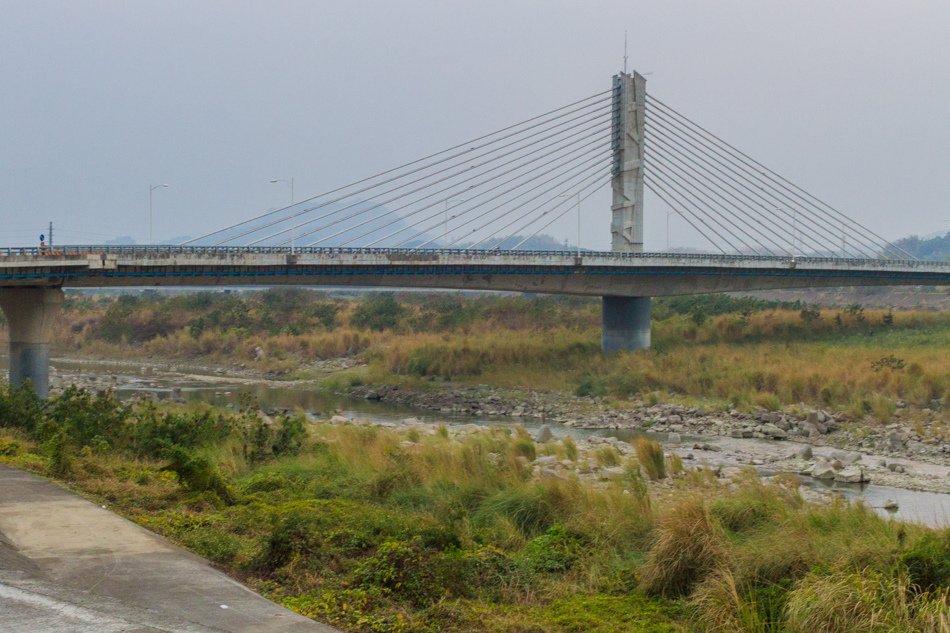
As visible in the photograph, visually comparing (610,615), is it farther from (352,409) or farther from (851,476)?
(352,409)

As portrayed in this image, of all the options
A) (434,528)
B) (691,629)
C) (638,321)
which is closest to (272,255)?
(638,321)

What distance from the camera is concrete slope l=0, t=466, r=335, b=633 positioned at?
347 inches

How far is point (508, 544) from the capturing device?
13.4m

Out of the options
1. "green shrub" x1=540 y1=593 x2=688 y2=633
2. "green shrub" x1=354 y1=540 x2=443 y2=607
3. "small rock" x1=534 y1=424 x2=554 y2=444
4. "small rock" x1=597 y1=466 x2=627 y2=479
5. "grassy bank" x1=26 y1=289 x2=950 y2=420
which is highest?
"grassy bank" x1=26 y1=289 x2=950 y2=420

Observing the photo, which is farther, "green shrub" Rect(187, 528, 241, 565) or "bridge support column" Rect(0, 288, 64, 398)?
"bridge support column" Rect(0, 288, 64, 398)

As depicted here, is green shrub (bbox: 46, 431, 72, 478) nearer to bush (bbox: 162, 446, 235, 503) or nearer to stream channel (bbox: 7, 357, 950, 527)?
bush (bbox: 162, 446, 235, 503)

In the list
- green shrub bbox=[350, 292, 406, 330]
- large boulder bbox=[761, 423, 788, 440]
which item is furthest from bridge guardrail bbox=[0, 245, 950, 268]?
green shrub bbox=[350, 292, 406, 330]

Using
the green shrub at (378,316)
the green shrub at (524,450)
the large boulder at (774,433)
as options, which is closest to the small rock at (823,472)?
the green shrub at (524,450)

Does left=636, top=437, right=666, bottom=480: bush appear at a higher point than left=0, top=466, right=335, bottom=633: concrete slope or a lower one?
lower

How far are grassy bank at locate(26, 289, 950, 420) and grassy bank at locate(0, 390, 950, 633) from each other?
2488 centimetres

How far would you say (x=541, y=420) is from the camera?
41.2 metres

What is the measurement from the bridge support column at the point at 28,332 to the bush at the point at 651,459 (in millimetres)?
23806

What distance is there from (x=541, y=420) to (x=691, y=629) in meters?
31.3

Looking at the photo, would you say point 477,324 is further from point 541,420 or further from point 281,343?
point 541,420
